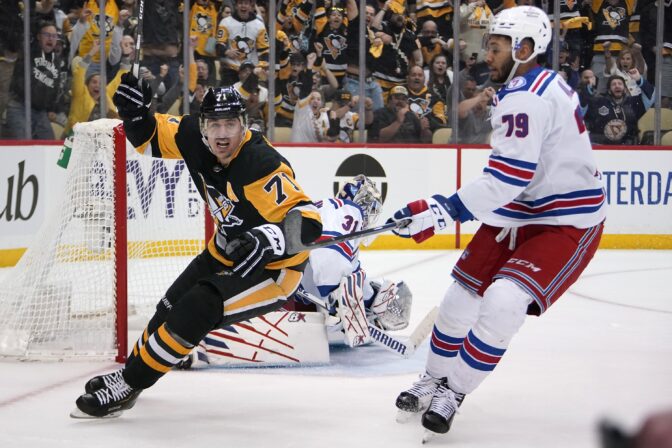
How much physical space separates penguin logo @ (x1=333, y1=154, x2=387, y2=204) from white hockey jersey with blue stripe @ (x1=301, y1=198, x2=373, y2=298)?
12.5 feet

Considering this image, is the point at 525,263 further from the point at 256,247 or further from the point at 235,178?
the point at 235,178

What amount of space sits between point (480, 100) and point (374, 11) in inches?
44.1

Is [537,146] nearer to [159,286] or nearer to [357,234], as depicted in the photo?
[357,234]

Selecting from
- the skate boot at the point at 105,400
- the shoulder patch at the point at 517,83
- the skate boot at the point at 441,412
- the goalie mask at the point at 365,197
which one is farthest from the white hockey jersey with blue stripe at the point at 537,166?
the goalie mask at the point at 365,197

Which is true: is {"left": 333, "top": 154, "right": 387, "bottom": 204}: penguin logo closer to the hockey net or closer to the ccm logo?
the hockey net

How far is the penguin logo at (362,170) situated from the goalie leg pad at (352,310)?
4.02m

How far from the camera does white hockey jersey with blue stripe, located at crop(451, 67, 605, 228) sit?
98.4 inches

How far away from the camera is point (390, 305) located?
390 cm

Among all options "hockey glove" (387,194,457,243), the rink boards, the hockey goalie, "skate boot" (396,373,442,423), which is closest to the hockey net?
the hockey goalie

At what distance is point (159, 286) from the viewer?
14.2 ft

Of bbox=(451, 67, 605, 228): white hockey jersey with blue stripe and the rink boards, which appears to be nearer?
bbox=(451, 67, 605, 228): white hockey jersey with blue stripe

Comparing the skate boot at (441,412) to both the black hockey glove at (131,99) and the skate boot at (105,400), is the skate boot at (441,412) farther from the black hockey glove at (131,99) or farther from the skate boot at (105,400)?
the black hockey glove at (131,99)

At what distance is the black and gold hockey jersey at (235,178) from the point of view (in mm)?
2723

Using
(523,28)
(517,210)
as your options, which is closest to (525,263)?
(517,210)
